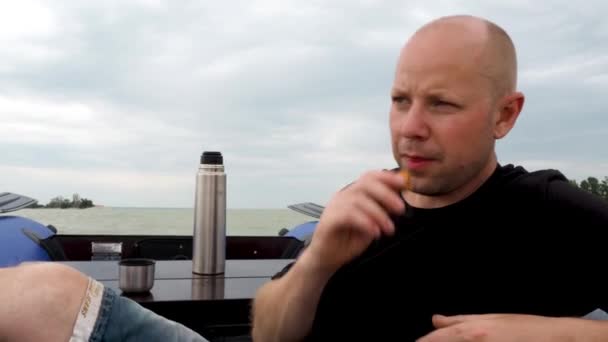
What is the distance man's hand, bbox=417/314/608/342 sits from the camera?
0.86m

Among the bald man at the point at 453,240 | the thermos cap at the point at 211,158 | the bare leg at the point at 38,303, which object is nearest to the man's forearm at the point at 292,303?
the bald man at the point at 453,240

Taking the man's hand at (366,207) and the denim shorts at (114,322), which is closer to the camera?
the man's hand at (366,207)

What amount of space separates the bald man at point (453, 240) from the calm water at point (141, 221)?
1.20 metres

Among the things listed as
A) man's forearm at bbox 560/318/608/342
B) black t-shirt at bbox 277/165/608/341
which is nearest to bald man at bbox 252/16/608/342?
black t-shirt at bbox 277/165/608/341

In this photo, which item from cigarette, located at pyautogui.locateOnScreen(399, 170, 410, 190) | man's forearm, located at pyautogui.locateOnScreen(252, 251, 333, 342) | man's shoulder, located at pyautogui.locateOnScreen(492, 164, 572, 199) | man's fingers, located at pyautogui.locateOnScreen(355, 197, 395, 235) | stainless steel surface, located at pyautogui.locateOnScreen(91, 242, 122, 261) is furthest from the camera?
stainless steel surface, located at pyautogui.locateOnScreen(91, 242, 122, 261)

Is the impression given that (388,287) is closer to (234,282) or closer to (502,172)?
(502,172)

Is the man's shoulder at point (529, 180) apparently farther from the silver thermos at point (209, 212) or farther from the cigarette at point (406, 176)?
the silver thermos at point (209, 212)

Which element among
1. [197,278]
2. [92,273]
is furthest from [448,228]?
[92,273]

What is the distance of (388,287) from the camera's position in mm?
1136

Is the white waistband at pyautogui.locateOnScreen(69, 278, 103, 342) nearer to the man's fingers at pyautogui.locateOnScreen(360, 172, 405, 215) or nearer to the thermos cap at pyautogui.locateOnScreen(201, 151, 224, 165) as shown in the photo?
the man's fingers at pyautogui.locateOnScreen(360, 172, 405, 215)

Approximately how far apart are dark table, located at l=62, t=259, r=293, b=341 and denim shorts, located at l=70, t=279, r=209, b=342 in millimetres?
334

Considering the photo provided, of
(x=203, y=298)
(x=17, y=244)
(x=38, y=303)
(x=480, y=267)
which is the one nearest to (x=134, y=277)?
(x=203, y=298)

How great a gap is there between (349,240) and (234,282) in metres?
0.86

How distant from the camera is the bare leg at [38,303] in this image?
904mm
